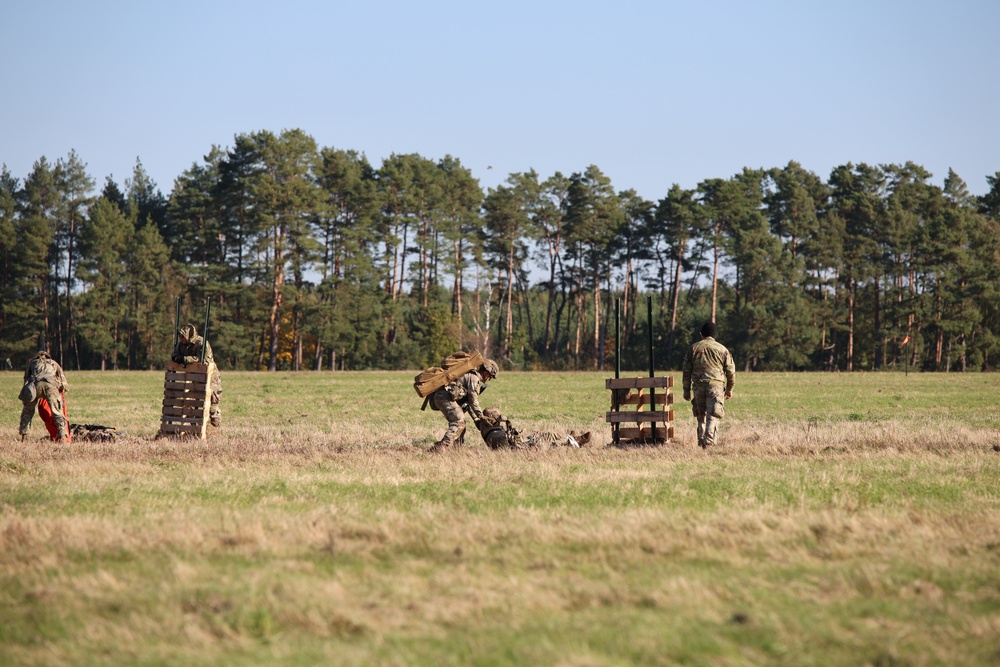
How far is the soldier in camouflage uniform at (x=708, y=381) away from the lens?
1622cm

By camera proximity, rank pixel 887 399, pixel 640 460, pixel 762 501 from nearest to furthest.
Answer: pixel 762 501 → pixel 640 460 → pixel 887 399

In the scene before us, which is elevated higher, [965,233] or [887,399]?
[965,233]

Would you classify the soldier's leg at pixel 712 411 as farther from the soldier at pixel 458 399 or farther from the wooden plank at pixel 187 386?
the wooden plank at pixel 187 386

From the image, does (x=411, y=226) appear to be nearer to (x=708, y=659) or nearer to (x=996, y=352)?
(x=996, y=352)

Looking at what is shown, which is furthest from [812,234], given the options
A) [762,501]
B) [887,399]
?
[762,501]

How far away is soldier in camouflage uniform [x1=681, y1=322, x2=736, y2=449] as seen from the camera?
639 inches

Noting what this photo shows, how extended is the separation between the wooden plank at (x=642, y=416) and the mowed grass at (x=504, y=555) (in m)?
1.01

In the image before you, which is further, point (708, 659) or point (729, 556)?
point (729, 556)

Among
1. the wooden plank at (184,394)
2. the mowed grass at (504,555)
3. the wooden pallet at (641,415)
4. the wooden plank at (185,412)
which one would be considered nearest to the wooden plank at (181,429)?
the wooden plank at (185,412)

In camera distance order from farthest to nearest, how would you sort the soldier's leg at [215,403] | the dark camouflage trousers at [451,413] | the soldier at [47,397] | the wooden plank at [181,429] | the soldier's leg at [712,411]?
the soldier's leg at [215,403] < the soldier at [47,397] < the wooden plank at [181,429] < the dark camouflage trousers at [451,413] < the soldier's leg at [712,411]

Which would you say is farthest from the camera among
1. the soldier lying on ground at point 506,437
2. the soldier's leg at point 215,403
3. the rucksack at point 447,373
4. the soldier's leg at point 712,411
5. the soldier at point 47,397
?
the soldier's leg at point 215,403

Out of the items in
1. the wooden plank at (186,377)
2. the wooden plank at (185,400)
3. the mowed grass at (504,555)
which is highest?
the wooden plank at (186,377)

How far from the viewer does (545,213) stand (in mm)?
83812

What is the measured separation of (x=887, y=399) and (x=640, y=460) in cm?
2072
